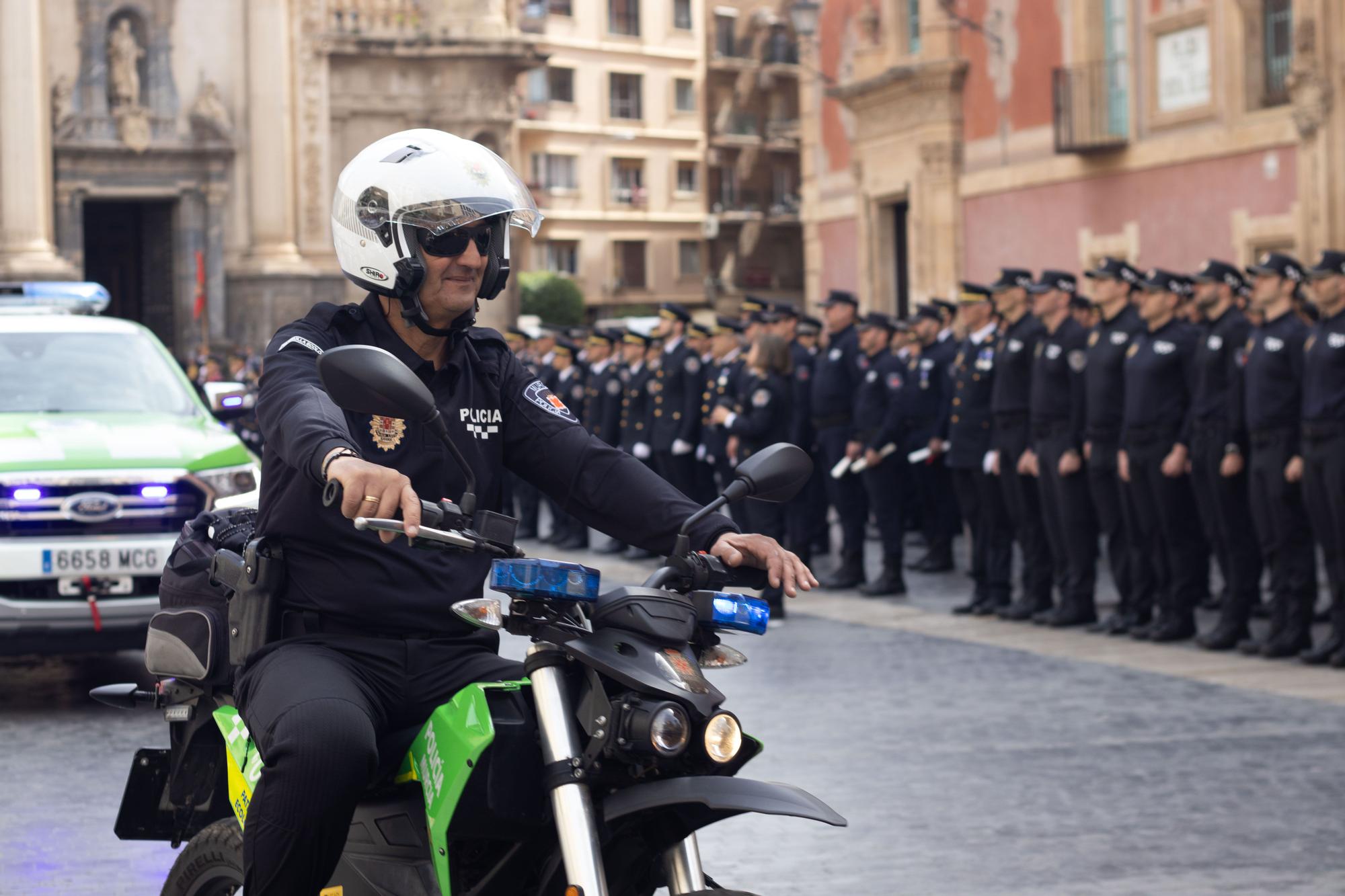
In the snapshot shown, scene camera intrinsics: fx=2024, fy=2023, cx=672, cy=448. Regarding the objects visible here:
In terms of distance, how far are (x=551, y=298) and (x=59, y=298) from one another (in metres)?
49.3

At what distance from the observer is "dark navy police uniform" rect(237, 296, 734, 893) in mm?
3613

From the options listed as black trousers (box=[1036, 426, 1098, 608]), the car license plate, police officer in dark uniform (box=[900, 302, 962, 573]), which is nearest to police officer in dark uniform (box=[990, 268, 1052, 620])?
black trousers (box=[1036, 426, 1098, 608])

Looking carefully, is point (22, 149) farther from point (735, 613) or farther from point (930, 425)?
point (735, 613)

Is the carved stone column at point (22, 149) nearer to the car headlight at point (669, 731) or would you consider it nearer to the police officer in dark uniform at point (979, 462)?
the police officer in dark uniform at point (979, 462)

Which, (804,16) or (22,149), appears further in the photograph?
(22,149)

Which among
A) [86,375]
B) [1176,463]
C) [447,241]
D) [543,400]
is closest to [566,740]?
[543,400]

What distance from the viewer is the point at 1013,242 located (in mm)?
26266

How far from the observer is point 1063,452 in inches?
504

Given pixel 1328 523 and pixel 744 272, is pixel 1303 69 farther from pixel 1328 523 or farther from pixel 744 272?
pixel 744 272

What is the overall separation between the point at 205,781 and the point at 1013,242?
887 inches

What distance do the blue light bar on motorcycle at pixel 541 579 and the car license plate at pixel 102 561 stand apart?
20.7 ft

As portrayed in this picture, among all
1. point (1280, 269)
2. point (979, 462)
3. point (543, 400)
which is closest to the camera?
point (543, 400)

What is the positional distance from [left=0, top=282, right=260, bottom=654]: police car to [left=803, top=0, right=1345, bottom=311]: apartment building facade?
1241 centimetres

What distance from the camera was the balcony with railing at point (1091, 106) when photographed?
2364 centimetres
